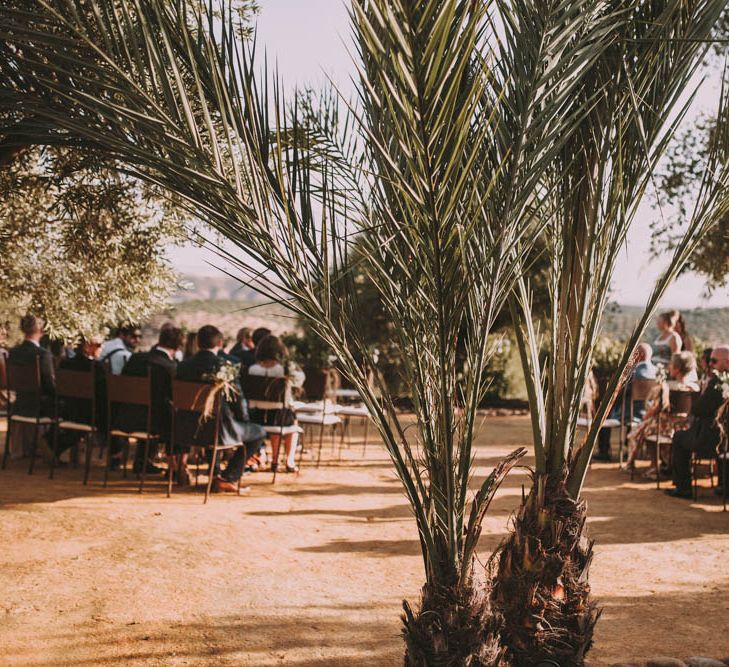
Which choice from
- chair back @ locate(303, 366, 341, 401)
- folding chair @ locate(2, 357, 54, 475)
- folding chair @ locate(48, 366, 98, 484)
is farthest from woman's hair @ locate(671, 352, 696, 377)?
folding chair @ locate(2, 357, 54, 475)

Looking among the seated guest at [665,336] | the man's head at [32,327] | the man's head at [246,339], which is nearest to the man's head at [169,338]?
the man's head at [32,327]

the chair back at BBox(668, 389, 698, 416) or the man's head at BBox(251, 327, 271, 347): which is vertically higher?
the man's head at BBox(251, 327, 271, 347)

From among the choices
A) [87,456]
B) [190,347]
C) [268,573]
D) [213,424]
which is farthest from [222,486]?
[190,347]

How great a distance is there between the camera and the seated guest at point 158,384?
8562 millimetres

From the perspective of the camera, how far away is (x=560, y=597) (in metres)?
3.88

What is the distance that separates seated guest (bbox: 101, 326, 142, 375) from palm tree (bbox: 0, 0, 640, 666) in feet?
23.1

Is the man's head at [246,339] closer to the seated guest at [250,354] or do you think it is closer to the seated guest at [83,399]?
the seated guest at [250,354]

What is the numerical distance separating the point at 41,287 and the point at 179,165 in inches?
239

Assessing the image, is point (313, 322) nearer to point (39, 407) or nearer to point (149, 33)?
point (149, 33)

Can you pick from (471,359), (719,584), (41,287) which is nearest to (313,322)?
(471,359)

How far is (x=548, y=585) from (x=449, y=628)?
2.41 feet

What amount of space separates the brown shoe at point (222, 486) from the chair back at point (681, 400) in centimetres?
507

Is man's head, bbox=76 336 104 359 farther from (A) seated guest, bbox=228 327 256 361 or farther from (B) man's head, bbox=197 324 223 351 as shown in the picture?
(A) seated guest, bbox=228 327 256 361

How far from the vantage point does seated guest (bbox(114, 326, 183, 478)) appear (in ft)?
28.1
